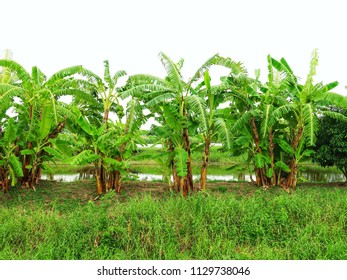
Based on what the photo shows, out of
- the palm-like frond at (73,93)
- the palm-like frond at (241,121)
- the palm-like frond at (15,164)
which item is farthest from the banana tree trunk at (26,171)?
the palm-like frond at (241,121)

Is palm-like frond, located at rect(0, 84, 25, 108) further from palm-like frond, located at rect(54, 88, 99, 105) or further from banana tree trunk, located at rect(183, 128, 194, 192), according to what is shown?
banana tree trunk, located at rect(183, 128, 194, 192)

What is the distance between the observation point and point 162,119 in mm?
8453

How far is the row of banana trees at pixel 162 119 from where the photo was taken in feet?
24.5

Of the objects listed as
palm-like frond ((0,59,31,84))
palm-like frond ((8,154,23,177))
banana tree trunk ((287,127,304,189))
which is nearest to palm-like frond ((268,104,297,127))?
banana tree trunk ((287,127,304,189))

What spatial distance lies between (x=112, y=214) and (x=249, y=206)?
2472 millimetres

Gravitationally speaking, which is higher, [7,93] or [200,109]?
[7,93]

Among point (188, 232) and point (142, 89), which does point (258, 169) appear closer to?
point (142, 89)

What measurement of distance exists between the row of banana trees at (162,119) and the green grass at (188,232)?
6.23 feet

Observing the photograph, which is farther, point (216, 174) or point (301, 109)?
point (216, 174)

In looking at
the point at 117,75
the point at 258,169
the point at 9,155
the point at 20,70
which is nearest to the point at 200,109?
the point at 117,75

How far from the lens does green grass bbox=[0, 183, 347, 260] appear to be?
4.54 m

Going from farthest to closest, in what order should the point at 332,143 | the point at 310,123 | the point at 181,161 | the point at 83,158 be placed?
the point at 332,143 → the point at 310,123 → the point at 181,161 → the point at 83,158

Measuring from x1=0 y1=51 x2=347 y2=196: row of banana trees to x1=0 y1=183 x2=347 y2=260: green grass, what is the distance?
1899mm

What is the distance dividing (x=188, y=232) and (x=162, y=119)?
3988 millimetres
